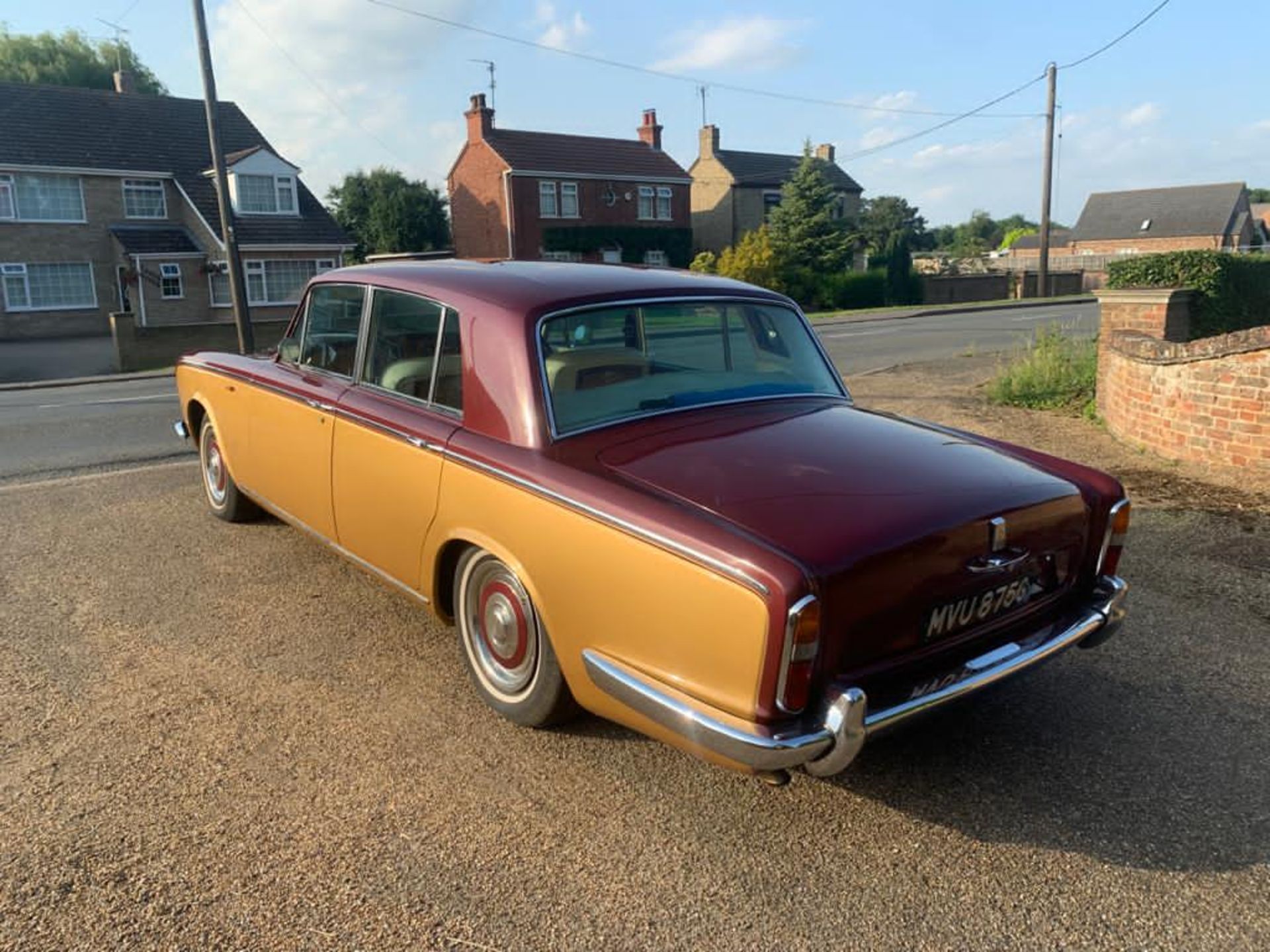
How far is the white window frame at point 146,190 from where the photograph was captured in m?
32.1

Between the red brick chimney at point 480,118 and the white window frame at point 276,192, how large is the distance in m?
10.1

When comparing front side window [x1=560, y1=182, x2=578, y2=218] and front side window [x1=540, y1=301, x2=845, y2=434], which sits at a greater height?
front side window [x1=560, y1=182, x2=578, y2=218]

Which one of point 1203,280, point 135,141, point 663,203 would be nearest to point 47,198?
point 135,141

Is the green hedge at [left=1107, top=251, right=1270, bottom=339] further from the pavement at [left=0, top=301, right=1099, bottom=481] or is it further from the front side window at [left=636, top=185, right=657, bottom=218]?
the front side window at [left=636, top=185, right=657, bottom=218]

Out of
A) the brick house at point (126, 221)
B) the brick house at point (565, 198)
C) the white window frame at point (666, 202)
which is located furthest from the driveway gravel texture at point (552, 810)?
the white window frame at point (666, 202)

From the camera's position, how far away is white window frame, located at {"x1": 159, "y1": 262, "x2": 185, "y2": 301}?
31.5 metres

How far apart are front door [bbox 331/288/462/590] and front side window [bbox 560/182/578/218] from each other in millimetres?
39093

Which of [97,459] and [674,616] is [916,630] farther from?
[97,459]

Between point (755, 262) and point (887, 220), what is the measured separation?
37.9 m

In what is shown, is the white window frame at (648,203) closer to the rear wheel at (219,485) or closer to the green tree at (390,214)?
the green tree at (390,214)

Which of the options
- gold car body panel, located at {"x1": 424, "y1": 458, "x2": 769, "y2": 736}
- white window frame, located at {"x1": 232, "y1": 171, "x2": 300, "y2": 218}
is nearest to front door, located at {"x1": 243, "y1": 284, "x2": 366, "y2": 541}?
gold car body panel, located at {"x1": 424, "y1": 458, "x2": 769, "y2": 736}

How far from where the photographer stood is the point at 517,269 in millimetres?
4035

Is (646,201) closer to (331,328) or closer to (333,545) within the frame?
(331,328)

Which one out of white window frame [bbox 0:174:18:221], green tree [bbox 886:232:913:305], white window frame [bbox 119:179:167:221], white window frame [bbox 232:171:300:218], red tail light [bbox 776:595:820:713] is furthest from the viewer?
green tree [bbox 886:232:913:305]
